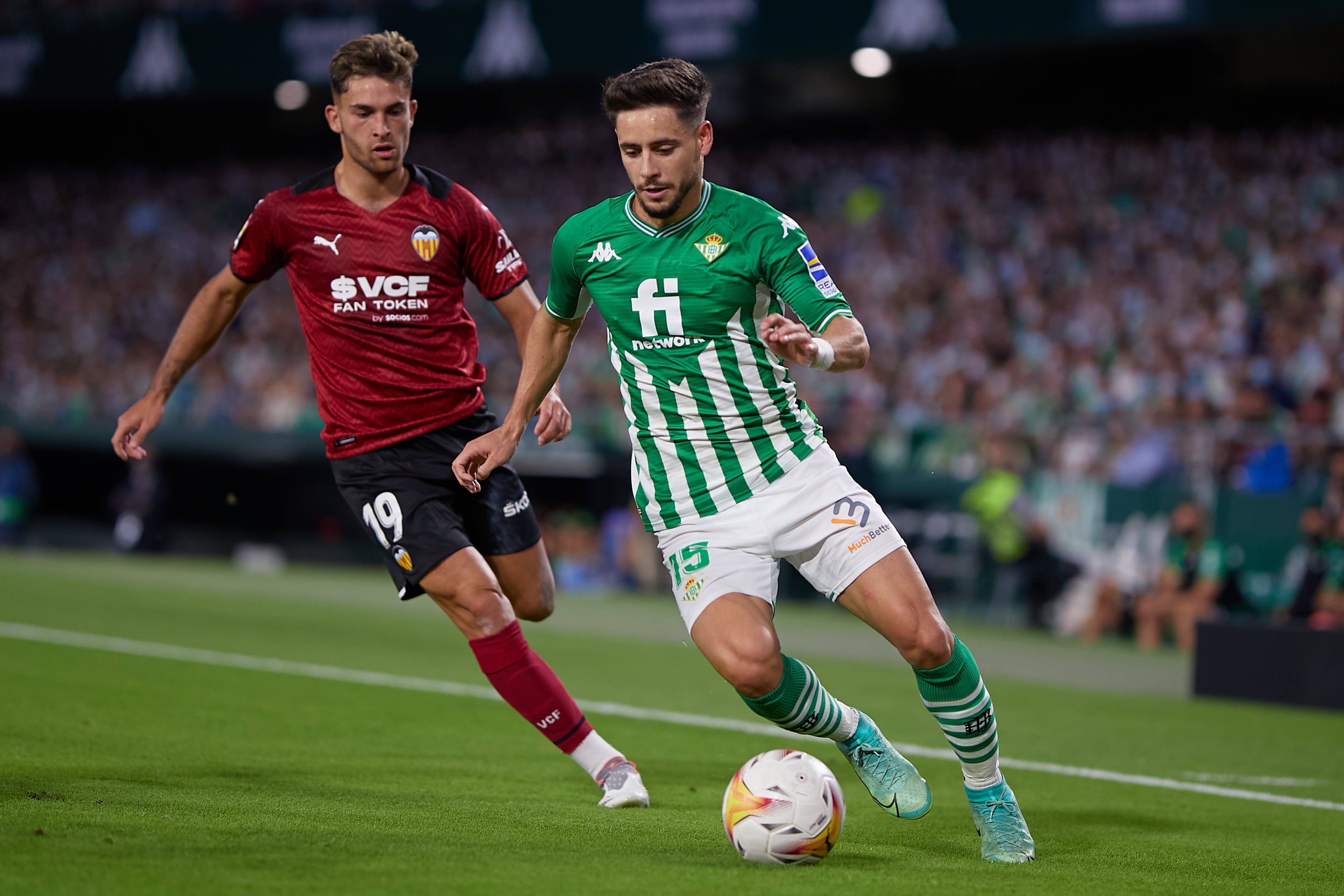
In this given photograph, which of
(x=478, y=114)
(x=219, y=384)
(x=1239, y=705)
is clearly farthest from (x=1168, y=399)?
(x=478, y=114)

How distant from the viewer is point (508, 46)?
72.0 feet

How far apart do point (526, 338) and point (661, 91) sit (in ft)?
4.26

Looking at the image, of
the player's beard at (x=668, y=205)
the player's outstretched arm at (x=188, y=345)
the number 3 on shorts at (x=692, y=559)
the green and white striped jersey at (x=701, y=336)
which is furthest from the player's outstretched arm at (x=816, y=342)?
the player's outstretched arm at (x=188, y=345)

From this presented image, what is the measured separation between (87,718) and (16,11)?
920 inches

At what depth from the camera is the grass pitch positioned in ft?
13.1

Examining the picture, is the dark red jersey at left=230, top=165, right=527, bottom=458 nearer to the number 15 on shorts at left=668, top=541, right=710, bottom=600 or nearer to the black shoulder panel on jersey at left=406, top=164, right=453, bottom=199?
the black shoulder panel on jersey at left=406, top=164, right=453, bottom=199

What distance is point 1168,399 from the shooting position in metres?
14.1

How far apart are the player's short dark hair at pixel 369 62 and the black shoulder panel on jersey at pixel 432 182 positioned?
1.19 ft

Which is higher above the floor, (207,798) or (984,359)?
(984,359)

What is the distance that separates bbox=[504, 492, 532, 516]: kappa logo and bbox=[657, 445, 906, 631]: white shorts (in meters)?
1.12

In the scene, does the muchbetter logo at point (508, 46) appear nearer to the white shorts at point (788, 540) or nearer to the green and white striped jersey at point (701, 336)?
the green and white striped jersey at point (701, 336)

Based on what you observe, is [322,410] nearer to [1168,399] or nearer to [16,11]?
[1168,399]

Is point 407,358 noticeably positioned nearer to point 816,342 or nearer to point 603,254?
point 603,254

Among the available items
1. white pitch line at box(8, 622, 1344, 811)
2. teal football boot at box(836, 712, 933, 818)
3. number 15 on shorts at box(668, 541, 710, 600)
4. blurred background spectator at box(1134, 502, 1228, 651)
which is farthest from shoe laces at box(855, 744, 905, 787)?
blurred background spectator at box(1134, 502, 1228, 651)
